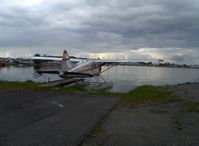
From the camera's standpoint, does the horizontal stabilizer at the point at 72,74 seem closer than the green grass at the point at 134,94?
No

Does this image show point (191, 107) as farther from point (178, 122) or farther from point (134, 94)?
point (134, 94)

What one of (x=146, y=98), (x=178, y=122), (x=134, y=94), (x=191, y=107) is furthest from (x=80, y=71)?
(x=178, y=122)

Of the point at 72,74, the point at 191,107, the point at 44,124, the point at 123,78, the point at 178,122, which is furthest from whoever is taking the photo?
the point at 123,78

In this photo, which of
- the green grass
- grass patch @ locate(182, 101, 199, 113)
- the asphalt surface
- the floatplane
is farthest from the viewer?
the floatplane

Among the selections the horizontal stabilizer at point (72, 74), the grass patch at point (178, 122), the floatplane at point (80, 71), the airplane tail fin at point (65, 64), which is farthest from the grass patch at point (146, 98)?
the airplane tail fin at point (65, 64)

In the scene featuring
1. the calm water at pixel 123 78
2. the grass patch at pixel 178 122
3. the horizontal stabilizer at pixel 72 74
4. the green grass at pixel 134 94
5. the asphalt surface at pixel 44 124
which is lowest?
the calm water at pixel 123 78

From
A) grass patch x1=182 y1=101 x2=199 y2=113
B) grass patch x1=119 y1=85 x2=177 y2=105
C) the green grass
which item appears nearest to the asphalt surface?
grass patch x1=182 y1=101 x2=199 y2=113

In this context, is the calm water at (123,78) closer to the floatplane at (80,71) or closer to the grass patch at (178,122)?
the floatplane at (80,71)

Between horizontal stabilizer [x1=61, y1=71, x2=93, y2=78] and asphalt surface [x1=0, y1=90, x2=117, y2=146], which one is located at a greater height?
horizontal stabilizer [x1=61, y1=71, x2=93, y2=78]

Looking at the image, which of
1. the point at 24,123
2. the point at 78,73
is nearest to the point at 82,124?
the point at 24,123

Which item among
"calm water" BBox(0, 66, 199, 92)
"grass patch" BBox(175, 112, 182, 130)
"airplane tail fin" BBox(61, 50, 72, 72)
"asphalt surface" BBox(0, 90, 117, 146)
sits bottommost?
"calm water" BBox(0, 66, 199, 92)

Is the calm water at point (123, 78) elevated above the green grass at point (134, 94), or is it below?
below

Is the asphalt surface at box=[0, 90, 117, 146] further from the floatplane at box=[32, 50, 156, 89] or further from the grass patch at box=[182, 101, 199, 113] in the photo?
the floatplane at box=[32, 50, 156, 89]

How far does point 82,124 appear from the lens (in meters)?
8.62
